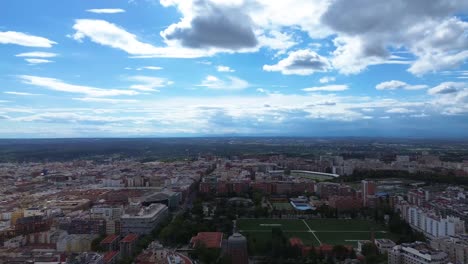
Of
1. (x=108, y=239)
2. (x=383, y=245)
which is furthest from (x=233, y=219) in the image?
(x=383, y=245)

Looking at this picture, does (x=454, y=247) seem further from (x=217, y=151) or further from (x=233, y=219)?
(x=217, y=151)

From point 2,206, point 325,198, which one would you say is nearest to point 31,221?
point 2,206

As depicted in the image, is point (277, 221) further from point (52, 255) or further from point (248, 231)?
point (52, 255)

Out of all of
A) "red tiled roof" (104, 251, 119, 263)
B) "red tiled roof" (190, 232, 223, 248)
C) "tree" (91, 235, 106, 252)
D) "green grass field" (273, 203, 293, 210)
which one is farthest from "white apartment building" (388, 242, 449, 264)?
"green grass field" (273, 203, 293, 210)

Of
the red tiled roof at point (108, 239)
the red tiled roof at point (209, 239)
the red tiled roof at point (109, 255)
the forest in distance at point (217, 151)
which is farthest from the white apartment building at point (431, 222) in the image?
the forest in distance at point (217, 151)

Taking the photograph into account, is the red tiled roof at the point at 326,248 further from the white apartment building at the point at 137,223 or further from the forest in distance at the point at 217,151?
the forest in distance at the point at 217,151
